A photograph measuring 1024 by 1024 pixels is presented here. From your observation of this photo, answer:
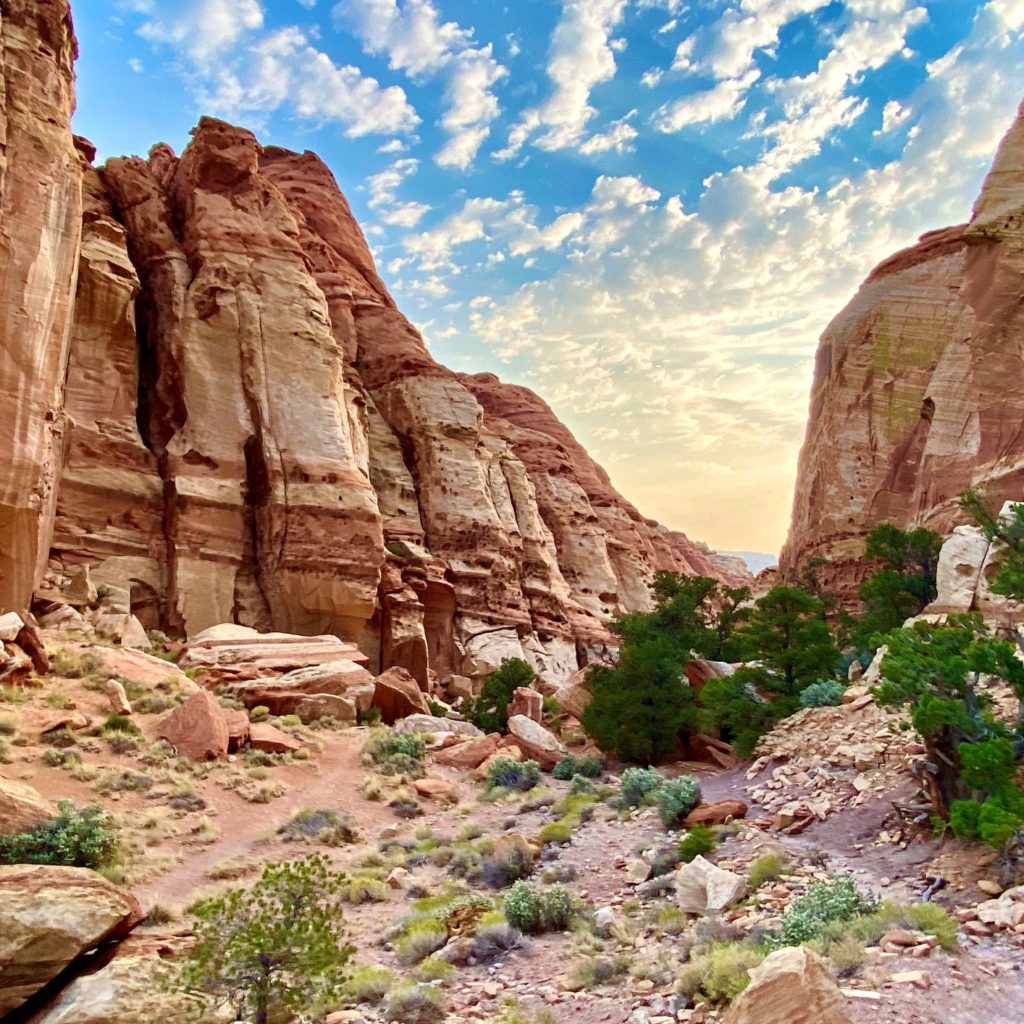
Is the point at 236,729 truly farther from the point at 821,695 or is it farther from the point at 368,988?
the point at 821,695

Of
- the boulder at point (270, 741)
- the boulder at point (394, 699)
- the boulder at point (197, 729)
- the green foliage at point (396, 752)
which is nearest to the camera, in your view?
the boulder at point (197, 729)

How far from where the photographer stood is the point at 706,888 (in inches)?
327

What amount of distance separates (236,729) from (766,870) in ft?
48.7

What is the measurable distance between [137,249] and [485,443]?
25.8 meters

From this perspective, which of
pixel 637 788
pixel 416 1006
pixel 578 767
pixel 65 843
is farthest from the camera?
pixel 578 767

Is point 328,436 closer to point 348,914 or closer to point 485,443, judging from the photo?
point 485,443

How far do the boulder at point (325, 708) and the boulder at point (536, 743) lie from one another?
547 cm

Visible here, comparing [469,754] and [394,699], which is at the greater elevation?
[394,699]

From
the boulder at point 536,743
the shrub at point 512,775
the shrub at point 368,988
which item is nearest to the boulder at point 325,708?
the boulder at point 536,743

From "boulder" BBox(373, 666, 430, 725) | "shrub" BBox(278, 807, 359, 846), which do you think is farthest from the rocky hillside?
"shrub" BBox(278, 807, 359, 846)

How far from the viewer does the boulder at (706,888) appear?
8.07 meters

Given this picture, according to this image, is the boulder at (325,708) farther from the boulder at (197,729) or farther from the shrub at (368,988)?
the shrub at (368,988)

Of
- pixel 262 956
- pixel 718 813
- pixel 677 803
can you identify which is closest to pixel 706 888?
pixel 718 813

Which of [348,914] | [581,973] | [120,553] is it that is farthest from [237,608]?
[581,973]
